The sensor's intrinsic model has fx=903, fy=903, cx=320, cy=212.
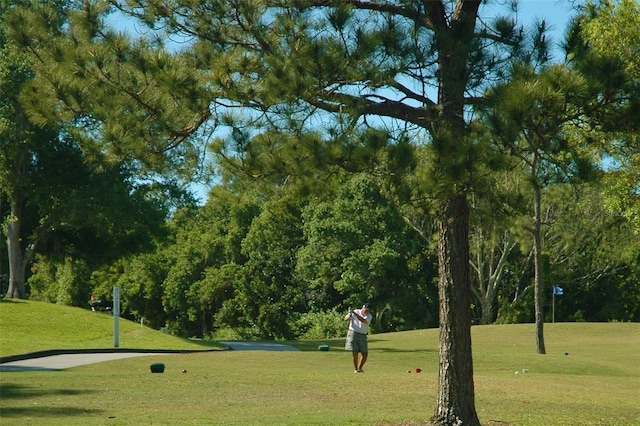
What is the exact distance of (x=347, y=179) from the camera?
10.2 m

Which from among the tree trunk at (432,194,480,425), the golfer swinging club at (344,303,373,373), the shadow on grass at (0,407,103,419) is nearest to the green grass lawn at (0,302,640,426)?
the shadow on grass at (0,407,103,419)

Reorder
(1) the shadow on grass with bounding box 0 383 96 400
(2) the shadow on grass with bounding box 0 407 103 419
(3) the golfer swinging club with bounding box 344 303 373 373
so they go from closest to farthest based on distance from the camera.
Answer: (2) the shadow on grass with bounding box 0 407 103 419 → (1) the shadow on grass with bounding box 0 383 96 400 → (3) the golfer swinging club with bounding box 344 303 373 373

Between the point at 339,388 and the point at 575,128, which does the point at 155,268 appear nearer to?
the point at 339,388

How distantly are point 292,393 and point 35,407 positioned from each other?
12.8 ft

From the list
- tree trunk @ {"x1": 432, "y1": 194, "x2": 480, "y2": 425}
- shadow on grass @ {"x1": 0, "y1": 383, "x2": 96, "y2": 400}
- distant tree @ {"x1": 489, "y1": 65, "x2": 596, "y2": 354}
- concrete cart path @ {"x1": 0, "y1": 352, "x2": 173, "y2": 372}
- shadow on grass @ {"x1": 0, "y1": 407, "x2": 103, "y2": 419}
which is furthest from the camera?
concrete cart path @ {"x1": 0, "y1": 352, "x2": 173, "y2": 372}

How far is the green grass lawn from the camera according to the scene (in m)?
10.9

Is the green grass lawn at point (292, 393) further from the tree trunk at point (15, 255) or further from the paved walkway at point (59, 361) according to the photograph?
the tree trunk at point (15, 255)

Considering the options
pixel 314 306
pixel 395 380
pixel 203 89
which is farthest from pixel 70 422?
pixel 314 306

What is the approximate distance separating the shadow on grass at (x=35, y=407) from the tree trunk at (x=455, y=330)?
13.8 ft

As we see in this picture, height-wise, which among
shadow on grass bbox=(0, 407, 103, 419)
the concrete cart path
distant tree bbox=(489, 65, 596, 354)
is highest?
distant tree bbox=(489, 65, 596, 354)

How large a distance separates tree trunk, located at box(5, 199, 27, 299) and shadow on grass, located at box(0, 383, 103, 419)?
20.1m

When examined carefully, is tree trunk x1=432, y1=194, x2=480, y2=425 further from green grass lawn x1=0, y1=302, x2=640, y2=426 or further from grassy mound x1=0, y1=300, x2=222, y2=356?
grassy mound x1=0, y1=300, x2=222, y2=356

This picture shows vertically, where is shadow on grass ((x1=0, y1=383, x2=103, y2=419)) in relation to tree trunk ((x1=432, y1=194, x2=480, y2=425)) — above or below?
below

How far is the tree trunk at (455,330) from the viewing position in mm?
10109
